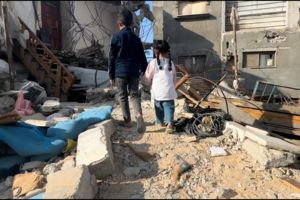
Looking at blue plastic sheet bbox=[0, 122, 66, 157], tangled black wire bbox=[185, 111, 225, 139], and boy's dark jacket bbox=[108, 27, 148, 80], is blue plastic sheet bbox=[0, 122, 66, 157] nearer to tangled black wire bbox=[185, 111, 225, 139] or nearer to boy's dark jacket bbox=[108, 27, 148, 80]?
boy's dark jacket bbox=[108, 27, 148, 80]

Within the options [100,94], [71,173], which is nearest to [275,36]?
[100,94]

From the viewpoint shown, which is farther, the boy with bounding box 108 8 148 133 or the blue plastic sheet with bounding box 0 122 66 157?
the boy with bounding box 108 8 148 133

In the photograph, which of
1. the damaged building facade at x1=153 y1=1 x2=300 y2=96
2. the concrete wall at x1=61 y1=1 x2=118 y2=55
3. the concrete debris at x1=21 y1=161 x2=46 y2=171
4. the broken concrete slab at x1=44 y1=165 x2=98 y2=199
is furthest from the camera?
the concrete wall at x1=61 y1=1 x2=118 y2=55

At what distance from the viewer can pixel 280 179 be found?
13.3ft

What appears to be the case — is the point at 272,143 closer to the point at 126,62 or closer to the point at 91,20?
the point at 126,62

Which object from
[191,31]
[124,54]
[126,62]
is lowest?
[126,62]

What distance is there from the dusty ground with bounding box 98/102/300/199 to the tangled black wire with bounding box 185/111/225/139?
0.15 metres

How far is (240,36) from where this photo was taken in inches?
531

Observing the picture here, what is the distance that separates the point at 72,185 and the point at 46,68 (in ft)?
24.1

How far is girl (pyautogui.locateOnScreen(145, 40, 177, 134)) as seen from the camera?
5367mm

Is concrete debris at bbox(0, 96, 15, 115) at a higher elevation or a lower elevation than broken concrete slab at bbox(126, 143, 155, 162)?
higher

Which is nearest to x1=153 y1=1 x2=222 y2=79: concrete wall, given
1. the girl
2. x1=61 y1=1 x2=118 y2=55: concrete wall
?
x1=61 y1=1 x2=118 y2=55: concrete wall

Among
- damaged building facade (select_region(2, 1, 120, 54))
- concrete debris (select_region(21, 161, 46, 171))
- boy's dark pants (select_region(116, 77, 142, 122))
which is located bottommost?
concrete debris (select_region(21, 161, 46, 171))

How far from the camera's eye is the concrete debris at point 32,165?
437 cm
